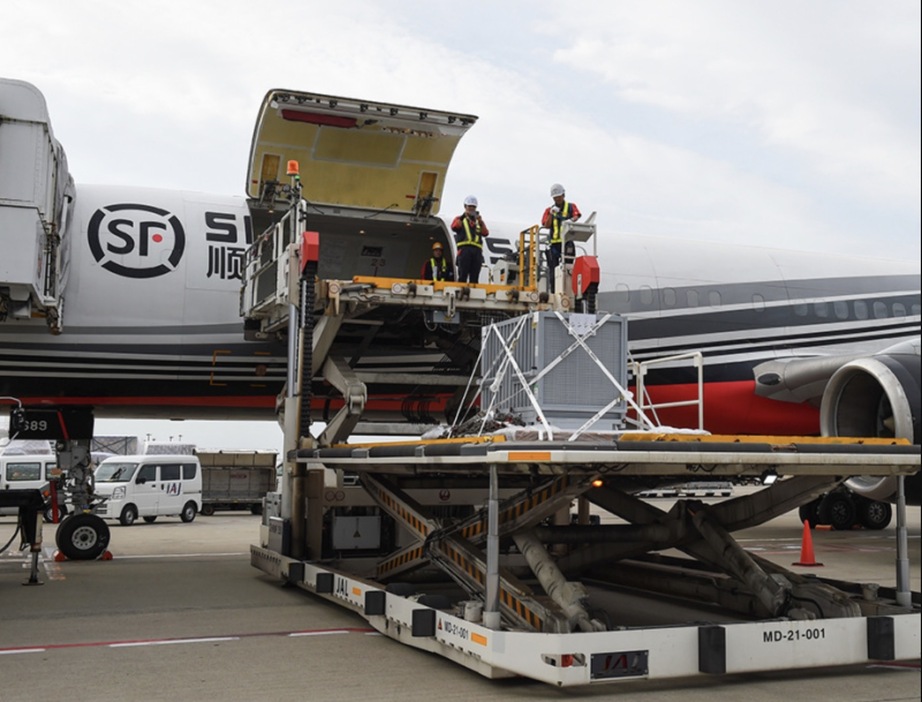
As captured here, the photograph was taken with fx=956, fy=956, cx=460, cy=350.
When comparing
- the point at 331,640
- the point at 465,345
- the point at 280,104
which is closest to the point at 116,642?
the point at 331,640

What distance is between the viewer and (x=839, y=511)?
2119 centimetres

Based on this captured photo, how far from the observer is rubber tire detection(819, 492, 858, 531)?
69.5 feet

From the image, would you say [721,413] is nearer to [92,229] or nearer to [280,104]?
[280,104]

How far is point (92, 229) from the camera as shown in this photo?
12133mm

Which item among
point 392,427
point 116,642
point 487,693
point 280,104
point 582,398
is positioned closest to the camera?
point 487,693

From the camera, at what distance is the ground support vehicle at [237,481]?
31484mm

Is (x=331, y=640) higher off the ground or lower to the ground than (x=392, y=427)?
lower

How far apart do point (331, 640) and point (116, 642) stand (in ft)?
5.74

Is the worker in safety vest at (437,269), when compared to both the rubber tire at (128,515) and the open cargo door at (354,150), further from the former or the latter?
the rubber tire at (128,515)

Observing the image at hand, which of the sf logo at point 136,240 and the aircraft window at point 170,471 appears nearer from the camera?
the sf logo at point 136,240

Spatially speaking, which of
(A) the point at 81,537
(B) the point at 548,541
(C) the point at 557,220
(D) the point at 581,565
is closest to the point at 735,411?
(C) the point at 557,220

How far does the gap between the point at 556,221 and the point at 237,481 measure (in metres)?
22.9

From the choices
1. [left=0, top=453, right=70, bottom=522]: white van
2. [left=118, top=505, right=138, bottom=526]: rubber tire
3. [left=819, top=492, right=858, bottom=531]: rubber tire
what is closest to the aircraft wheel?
[left=118, top=505, right=138, bottom=526]: rubber tire

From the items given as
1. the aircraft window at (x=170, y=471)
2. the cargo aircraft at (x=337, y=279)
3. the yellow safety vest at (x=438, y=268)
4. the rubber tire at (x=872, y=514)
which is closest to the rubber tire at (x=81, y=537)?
the cargo aircraft at (x=337, y=279)
